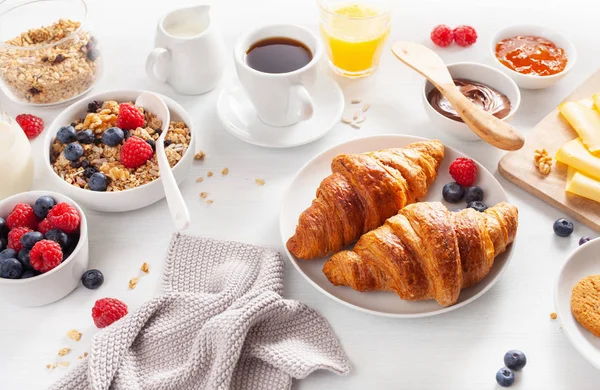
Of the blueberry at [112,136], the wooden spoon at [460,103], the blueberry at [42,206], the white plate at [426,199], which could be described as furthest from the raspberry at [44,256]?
the wooden spoon at [460,103]

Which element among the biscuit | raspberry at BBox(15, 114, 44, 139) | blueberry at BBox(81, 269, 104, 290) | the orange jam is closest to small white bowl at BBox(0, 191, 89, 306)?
blueberry at BBox(81, 269, 104, 290)

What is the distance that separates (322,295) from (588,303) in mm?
564

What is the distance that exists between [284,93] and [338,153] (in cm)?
22

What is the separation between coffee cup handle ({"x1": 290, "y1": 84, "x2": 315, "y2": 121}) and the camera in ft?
Result: 5.73

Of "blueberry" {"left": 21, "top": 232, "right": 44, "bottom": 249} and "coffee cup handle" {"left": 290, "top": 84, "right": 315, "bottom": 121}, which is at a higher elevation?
"coffee cup handle" {"left": 290, "top": 84, "right": 315, "bottom": 121}

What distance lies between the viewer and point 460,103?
1.71 metres

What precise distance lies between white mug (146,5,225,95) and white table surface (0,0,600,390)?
7 centimetres

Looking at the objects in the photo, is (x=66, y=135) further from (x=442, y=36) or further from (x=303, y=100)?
(x=442, y=36)

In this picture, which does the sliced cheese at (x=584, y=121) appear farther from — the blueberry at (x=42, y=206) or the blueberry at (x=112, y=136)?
the blueberry at (x=42, y=206)

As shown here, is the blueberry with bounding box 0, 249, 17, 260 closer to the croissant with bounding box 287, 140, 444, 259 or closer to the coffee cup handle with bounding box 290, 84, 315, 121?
the croissant with bounding box 287, 140, 444, 259

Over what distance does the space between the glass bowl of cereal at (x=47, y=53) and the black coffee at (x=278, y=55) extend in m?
0.50

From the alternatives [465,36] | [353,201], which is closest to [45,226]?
[353,201]

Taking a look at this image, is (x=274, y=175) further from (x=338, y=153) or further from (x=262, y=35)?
(x=262, y=35)

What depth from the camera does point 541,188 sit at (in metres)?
1.67
